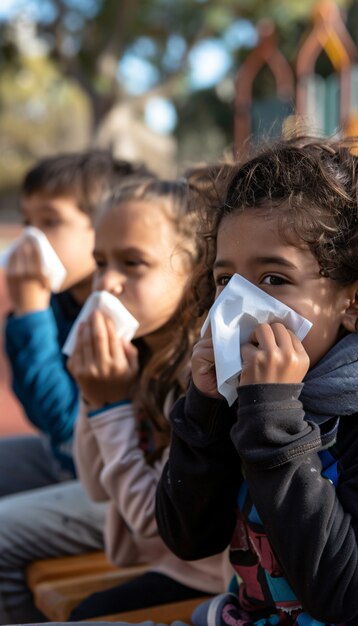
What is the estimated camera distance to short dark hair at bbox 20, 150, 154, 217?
3223 mm

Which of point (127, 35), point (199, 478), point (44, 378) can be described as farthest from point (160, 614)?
point (127, 35)

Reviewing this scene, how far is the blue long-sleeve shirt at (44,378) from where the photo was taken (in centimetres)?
284

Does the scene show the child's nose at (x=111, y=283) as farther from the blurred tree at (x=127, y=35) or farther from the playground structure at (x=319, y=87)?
the blurred tree at (x=127, y=35)

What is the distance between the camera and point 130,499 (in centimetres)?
214

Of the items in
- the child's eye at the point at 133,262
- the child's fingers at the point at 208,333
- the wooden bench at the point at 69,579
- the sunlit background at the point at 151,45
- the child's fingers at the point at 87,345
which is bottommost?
the sunlit background at the point at 151,45

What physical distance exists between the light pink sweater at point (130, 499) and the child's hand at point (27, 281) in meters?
0.67

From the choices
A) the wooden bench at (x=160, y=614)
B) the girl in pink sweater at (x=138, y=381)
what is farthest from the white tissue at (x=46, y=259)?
the wooden bench at (x=160, y=614)

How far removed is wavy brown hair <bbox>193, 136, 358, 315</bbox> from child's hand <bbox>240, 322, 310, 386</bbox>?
0.16 m

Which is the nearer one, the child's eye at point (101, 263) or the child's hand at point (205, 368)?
the child's hand at point (205, 368)

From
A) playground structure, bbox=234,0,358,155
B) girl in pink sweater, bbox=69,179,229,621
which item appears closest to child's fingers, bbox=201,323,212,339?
girl in pink sweater, bbox=69,179,229,621

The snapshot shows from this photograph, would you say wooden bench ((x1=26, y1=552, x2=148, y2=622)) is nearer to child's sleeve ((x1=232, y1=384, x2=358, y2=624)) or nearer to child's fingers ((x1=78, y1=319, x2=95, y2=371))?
child's fingers ((x1=78, y1=319, x2=95, y2=371))

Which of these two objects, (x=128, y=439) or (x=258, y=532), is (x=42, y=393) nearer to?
(x=128, y=439)

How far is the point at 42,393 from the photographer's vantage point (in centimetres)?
284

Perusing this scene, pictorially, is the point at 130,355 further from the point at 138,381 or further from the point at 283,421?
the point at 283,421
